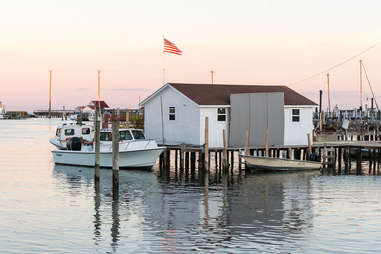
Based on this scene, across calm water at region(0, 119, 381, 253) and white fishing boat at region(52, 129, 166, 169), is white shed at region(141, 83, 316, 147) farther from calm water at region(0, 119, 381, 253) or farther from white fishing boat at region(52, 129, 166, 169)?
calm water at region(0, 119, 381, 253)

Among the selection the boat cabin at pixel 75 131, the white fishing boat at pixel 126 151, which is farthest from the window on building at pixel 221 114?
the boat cabin at pixel 75 131

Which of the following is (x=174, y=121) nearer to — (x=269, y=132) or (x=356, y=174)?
(x=269, y=132)

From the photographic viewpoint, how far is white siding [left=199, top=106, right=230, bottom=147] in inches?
1609

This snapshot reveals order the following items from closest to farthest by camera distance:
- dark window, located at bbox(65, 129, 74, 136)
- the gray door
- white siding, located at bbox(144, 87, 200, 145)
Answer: white siding, located at bbox(144, 87, 200, 145) < the gray door < dark window, located at bbox(65, 129, 74, 136)

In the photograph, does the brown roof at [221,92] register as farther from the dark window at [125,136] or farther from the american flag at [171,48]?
the dark window at [125,136]

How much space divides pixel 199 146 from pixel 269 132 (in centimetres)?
549

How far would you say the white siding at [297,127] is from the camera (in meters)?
43.6

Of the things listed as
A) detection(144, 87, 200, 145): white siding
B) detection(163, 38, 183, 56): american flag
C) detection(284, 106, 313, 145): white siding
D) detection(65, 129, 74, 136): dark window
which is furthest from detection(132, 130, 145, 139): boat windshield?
detection(284, 106, 313, 145): white siding

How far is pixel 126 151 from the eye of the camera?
3997cm

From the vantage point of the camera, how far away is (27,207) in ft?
90.0

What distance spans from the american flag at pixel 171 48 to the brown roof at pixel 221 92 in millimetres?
2494

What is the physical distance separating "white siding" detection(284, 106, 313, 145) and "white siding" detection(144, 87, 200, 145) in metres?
6.98

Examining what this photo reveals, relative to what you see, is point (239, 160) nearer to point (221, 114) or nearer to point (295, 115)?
point (221, 114)

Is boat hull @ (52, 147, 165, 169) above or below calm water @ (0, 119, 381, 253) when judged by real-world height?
above
